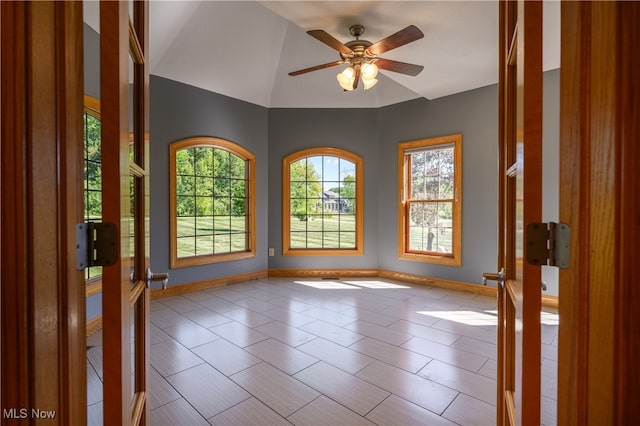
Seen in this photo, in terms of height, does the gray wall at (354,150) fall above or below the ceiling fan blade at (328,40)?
A: below

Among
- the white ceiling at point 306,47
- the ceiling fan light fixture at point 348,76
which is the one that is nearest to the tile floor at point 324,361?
the white ceiling at point 306,47

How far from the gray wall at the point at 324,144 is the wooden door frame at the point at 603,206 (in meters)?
4.50

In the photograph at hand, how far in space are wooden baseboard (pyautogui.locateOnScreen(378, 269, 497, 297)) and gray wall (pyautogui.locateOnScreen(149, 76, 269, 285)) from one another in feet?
6.47

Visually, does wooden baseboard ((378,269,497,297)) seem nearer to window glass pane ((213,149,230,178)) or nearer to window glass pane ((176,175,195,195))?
window glass pane ((213,149,230,178))

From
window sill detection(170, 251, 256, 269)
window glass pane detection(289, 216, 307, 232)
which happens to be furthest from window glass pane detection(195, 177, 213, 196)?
window glass pane detection(289, 216, 307, 232)

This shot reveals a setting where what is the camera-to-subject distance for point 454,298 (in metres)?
4.00

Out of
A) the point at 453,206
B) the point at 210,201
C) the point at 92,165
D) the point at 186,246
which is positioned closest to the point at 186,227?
the point at 186,246

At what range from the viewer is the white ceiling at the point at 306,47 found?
9.57 ft

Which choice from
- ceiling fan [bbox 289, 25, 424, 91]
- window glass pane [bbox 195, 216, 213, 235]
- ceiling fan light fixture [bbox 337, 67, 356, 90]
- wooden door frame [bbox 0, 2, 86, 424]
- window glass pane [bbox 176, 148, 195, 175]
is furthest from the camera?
window glass pane [bbox 195, 216, 213, 235]

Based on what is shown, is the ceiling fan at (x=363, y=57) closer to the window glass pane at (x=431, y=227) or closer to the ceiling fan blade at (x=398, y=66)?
the ceiling fan blade at (x=398, y=66)

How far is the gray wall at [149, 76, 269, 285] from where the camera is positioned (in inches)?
154

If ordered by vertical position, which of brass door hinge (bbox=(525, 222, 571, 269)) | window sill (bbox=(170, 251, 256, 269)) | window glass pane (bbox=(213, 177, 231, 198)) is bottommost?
window sill (bbox=(170, 251, 256, 269))

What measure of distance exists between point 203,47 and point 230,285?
121 inches

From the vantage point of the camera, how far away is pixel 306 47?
13.7 ft
